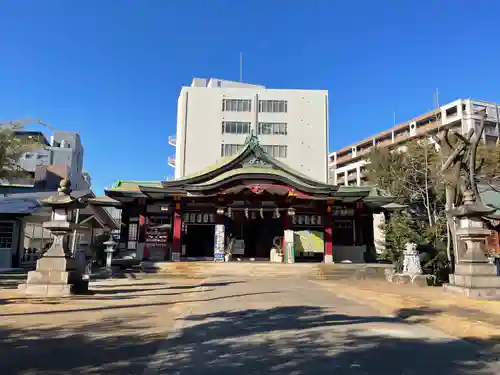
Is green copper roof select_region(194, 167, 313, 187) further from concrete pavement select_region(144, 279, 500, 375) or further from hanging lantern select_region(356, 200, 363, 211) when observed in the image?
concrete pavement select_region(144, 279, 500, 375)

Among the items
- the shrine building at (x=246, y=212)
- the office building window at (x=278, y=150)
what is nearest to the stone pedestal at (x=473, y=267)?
the shrine building at (x=246, y=212)

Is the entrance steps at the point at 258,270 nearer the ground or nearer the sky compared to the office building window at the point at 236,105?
nearer the ground

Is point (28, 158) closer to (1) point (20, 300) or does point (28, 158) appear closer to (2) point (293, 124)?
(2) point (293, 124)

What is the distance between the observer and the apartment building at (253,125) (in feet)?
160

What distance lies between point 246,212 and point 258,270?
5.12m

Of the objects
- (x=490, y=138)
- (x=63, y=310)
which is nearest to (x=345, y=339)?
(x=63, y=310)

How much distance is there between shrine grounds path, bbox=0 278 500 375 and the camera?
517cm

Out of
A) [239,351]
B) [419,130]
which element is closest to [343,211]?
[239,351]

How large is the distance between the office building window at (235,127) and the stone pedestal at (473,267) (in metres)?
37.8

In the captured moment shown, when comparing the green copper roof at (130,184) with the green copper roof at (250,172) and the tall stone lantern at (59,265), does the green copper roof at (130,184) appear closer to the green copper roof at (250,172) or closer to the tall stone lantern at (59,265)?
the green copper roof at (250,172)

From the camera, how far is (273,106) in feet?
170

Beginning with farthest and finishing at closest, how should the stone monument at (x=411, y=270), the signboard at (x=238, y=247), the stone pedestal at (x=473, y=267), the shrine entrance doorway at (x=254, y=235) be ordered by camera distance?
the shrine entrance doorway at (x=254, y=235) → the signboard at (x=238, y=247) → the stone monument at (x=411, y=270) → the stone pedestal at (x=473, y=267)

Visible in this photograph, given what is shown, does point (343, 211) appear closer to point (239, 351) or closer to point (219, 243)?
point (219, 243)

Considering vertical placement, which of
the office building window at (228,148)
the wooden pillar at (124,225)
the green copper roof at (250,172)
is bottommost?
the wooden pillar at (124,225)
